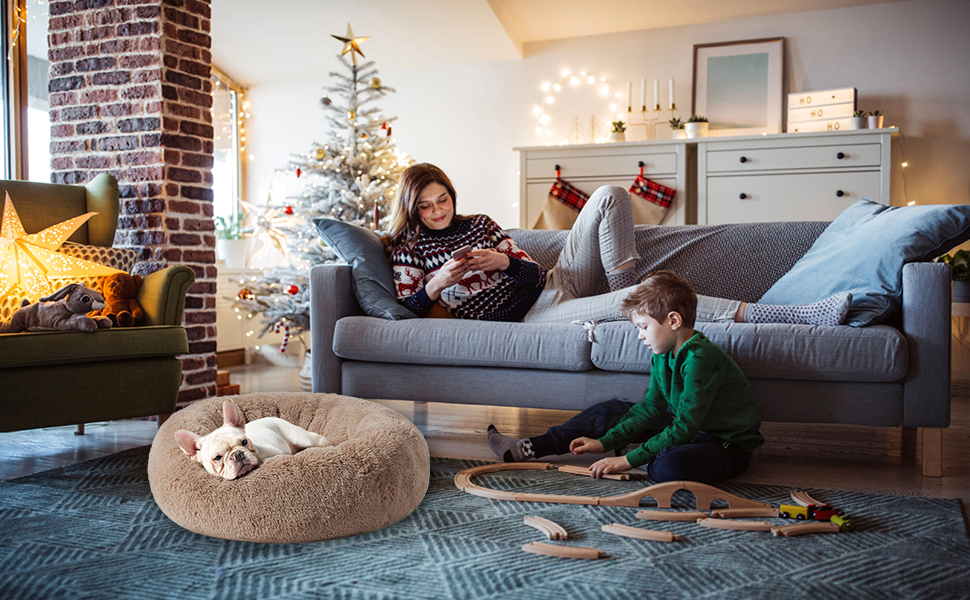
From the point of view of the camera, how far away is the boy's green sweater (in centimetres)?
171

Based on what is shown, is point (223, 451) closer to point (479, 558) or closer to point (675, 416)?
point (479, 558)

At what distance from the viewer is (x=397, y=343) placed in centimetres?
230

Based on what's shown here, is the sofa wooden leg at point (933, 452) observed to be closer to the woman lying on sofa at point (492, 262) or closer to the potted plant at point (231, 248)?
the woman lying on sofa at point (492, 262)

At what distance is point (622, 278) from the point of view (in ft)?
7.90

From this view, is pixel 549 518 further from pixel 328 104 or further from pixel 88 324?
pixel 328 104

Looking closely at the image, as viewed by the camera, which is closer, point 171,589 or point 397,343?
point 171,589

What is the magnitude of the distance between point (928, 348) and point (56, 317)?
2619 mm

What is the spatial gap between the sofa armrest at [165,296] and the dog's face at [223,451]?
3.19 ft

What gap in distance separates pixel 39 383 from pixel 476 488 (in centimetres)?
140

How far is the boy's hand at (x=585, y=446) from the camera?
1868 mm

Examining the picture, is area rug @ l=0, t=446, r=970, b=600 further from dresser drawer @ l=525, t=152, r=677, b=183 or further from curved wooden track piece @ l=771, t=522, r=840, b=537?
dresser drawer @ l=525, t=152, r=677, b=183

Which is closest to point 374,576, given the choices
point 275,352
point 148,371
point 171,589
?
point 171,589

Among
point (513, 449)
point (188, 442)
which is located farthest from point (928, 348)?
point (188, 442)

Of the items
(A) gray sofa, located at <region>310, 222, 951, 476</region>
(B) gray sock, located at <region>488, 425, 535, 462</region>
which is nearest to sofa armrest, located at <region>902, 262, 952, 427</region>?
(A) gray sofa, located at <region>310, 222, 951, 476</region>
